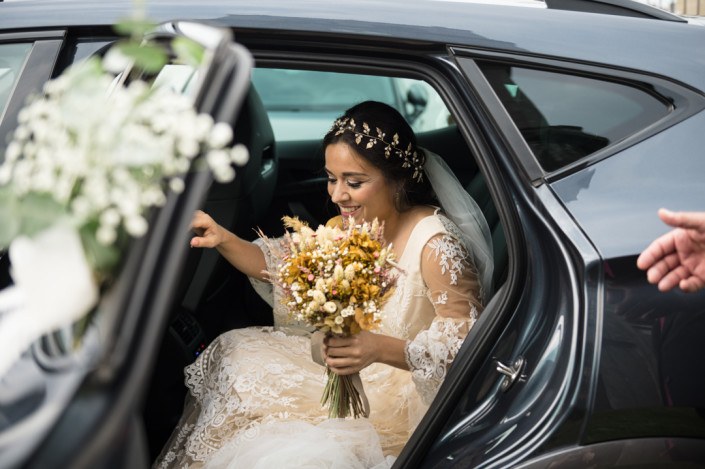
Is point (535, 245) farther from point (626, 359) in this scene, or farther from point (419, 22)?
point (419, 22)

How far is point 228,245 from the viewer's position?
2.92 metres

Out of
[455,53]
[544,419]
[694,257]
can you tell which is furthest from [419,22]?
[544,419]

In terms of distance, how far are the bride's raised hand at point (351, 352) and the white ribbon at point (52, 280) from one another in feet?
4.07

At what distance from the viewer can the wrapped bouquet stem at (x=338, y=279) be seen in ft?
7.39

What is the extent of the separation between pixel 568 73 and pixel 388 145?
1.00 m

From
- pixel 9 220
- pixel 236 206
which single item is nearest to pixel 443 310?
pixel 236 206

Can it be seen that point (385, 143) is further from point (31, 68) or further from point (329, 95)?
point (329, 95)

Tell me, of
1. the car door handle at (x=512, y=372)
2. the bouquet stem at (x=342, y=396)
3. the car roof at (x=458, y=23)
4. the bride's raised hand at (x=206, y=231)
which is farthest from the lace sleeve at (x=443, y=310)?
the car roof at (x=458, y=23)

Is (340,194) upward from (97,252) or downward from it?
upward

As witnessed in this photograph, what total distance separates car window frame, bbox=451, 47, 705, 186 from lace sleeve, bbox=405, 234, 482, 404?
0.62 metres

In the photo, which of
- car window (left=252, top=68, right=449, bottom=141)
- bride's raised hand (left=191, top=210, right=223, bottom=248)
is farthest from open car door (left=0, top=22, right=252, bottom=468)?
car window (left=252, top=68, right=449, bottom=141)

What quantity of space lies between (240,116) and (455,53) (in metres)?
1.35

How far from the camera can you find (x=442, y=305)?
253 cm

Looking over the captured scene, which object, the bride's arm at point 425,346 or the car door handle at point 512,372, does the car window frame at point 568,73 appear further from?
the bride's arm at point 425,346
